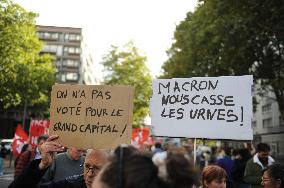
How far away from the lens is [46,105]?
5000 centimetres

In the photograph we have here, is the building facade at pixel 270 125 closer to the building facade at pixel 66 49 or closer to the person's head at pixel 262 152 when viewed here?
the building facade at pixel 66 49

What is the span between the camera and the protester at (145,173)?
175cm

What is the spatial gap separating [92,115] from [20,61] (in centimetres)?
2811

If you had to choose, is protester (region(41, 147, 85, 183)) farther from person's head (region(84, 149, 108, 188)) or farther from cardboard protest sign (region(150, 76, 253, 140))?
person's head (region(84, 149, 108, 188))

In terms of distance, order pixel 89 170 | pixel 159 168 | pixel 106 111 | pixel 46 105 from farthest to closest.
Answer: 1. pixel 46 105
2. pixel 106 111
3. pixel 89 170
4. pixel 159 168

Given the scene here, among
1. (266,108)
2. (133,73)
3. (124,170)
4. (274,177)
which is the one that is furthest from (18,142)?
(266,108)

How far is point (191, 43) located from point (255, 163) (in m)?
20.0

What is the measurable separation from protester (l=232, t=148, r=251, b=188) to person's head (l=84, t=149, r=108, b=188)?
16.5 ft

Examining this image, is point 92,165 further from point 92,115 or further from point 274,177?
point 274,177

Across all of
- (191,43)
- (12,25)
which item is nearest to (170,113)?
(191,43)

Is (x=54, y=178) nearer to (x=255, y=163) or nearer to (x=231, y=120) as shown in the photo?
(x=231, y=120)

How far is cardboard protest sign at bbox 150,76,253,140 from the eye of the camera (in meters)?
4.81

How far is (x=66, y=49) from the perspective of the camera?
261ft

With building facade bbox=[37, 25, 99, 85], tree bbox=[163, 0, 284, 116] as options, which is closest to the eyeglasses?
tree bbox=[163, 0, 284, 116]
